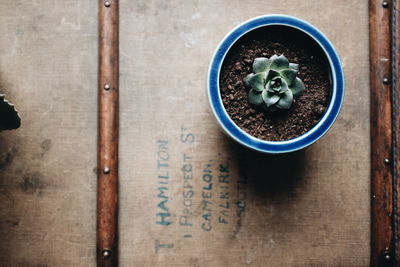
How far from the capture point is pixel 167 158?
837 millimetres

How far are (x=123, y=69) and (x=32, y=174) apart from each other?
302 mm

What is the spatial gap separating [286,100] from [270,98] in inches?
1.1

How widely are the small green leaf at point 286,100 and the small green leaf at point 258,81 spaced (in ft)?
0.13

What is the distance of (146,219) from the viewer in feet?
2.74

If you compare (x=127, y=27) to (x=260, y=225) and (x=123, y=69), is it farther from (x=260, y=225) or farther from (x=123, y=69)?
(x=260, y=225)

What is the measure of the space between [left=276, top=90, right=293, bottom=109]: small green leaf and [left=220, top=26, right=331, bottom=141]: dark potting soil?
0.11ft

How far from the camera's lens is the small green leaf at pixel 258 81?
2.23 feet

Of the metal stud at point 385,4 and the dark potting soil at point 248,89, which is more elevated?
the metal stud at point 385,4

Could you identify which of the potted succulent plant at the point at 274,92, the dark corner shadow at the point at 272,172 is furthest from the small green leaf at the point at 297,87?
the dark corner shadow at the point at 272,172

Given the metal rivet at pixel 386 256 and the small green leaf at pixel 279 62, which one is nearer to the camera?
the small green leaf at pixel 279 62

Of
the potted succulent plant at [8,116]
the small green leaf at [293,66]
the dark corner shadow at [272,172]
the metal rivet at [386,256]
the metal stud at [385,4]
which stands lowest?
the metal rivet at [386,256]

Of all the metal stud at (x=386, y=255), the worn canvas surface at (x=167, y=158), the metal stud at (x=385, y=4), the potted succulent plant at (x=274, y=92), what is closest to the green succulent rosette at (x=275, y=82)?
the potted succulent plant at (x=274, y=92)

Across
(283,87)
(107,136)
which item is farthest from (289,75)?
(107,136)

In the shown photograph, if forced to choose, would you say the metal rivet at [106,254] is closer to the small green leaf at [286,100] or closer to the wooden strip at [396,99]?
the small green leaf at [286,100]
